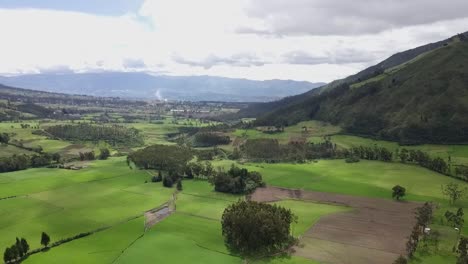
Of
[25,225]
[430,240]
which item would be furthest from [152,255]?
[430,240]

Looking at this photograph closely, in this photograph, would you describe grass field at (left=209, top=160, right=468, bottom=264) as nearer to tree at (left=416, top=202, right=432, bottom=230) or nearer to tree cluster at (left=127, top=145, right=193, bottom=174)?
tree at (left=416, top=202, right=432, bottom=230)

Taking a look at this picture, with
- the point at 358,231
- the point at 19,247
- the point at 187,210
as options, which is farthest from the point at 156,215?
the point at 358,231

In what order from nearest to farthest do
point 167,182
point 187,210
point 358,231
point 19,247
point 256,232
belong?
point 19,247 < point 256,232 < point 358,231 < point 187,210 < point 167,182

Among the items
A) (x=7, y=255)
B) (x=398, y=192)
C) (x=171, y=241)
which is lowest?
(x=171, y=241)

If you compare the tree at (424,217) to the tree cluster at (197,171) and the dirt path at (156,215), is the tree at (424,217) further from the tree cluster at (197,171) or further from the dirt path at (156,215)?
the tree cluster at (197,171)

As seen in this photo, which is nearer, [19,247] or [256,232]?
[19,247]

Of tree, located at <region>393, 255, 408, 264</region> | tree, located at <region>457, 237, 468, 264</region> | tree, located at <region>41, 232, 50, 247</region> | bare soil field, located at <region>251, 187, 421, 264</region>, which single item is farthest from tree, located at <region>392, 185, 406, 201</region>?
tree, located at <region>41, 232, 50, 247</region>

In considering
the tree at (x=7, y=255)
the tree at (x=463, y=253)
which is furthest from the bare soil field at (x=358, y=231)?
the tree at (x=7, y=255)

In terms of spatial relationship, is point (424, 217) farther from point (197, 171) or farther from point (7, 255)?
point (7, 255)
